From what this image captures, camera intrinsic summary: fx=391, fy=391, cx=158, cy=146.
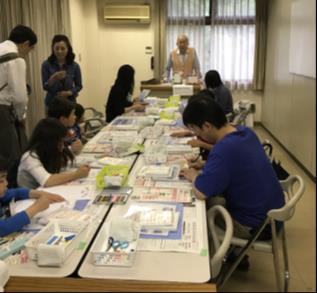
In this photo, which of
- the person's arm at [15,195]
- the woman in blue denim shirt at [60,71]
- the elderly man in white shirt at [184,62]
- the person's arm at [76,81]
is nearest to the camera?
the person's arm at [15,195]

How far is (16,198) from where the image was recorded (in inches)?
66.2

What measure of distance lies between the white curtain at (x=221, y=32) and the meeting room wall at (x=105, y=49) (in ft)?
1.46

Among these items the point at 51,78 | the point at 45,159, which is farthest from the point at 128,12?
the point at 45,159

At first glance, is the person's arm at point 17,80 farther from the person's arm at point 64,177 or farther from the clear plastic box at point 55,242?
the clear plastic box at point 55,242

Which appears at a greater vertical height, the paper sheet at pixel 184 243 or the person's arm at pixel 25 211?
the person's arm at pixel 25 211

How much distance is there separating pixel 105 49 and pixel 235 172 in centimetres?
541

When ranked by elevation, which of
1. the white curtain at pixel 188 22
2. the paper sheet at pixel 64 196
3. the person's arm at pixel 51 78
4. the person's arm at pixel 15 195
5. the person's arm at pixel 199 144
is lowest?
the paper sheet at pixel 64 196

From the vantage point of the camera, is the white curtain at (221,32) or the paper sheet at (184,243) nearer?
the paper sheet at (184,243)

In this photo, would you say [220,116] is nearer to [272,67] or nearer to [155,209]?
[155,209]

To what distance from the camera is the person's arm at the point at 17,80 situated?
296cm

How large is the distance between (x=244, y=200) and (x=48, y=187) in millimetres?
918

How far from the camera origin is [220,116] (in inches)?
68.9

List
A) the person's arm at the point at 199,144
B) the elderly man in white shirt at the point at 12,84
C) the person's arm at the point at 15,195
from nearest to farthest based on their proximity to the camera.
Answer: the person's arm at the point at 15,195 → the person's arm at the point at 199,144 → the elderly man in white shirt at the point at 12,84

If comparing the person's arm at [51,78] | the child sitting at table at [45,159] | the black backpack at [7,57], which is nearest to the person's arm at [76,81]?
the person's arm at [51,78]
